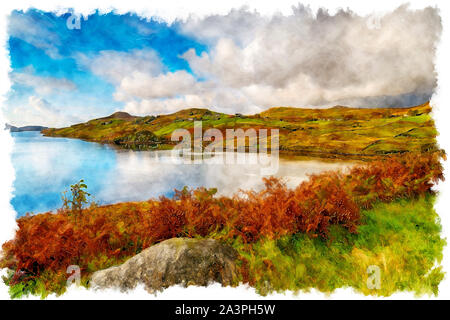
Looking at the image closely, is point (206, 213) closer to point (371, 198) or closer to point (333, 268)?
point (333, 268)

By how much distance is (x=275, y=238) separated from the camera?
4895mm

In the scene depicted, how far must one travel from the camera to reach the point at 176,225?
5.21 m

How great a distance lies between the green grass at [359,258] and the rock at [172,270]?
554mm

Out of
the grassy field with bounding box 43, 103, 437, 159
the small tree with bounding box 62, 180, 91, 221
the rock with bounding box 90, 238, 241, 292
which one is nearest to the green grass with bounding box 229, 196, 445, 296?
the rock with bounding box 90, 238, 241, 292

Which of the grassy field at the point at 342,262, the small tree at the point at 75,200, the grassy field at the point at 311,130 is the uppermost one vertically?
the grassy field at the point at 311,130

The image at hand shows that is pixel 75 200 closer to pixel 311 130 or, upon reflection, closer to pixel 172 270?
pixel 172 270

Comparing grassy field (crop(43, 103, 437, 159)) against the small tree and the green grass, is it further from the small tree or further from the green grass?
the small tree

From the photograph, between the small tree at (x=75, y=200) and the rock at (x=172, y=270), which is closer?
the rock at (x=172, y=270)

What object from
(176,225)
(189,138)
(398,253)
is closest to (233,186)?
(176,225)

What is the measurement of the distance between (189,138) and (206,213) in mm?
62002

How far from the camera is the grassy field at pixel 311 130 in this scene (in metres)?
42.5

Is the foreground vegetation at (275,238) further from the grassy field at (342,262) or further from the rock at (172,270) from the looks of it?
the rock at (172,270)

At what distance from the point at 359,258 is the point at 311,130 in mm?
61360

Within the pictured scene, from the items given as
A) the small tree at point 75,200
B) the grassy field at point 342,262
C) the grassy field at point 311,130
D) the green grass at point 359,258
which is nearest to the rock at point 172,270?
the grassy field at point 342,262
